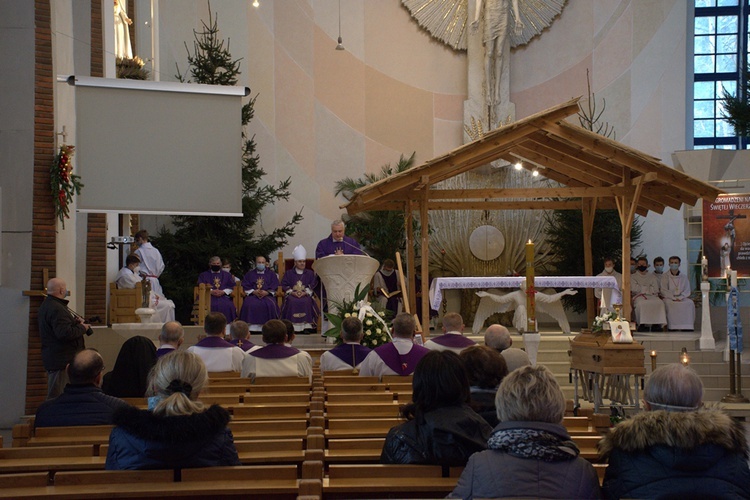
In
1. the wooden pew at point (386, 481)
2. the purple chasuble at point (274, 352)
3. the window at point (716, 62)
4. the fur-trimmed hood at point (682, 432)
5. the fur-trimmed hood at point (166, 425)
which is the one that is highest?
the window at point (716, 62)

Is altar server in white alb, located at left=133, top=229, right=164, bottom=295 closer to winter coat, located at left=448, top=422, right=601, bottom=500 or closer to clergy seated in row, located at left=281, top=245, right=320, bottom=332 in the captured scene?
clergy seated in row, located at left=281, top=245, right=320, bottom=332

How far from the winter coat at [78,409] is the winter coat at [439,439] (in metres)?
1.92

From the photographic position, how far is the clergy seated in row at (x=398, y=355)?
22.9ft

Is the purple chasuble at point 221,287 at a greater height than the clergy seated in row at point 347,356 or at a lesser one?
greater

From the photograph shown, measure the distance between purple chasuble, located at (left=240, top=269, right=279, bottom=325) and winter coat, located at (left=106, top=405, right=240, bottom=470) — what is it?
966cm

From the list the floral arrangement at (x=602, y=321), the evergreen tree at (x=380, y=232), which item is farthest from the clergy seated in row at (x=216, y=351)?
the evergreen tree at (x=380, y=232)

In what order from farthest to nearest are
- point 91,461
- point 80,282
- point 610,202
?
point 610,202, point 80,282, point 91,461

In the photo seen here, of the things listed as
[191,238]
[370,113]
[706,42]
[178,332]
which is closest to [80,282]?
[191,238]

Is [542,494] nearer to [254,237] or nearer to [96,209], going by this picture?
[96,209]

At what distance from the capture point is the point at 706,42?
17.8 meters

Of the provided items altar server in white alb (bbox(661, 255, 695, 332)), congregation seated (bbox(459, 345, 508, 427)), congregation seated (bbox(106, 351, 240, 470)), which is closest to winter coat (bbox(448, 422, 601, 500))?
congregation seated (bbox(106, 351, 240, 470))

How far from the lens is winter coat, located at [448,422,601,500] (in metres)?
2.86

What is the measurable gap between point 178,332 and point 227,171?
2.63m

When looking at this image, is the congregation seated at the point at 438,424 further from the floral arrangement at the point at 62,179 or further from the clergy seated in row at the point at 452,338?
the floral arrangement at the point at 62,179
